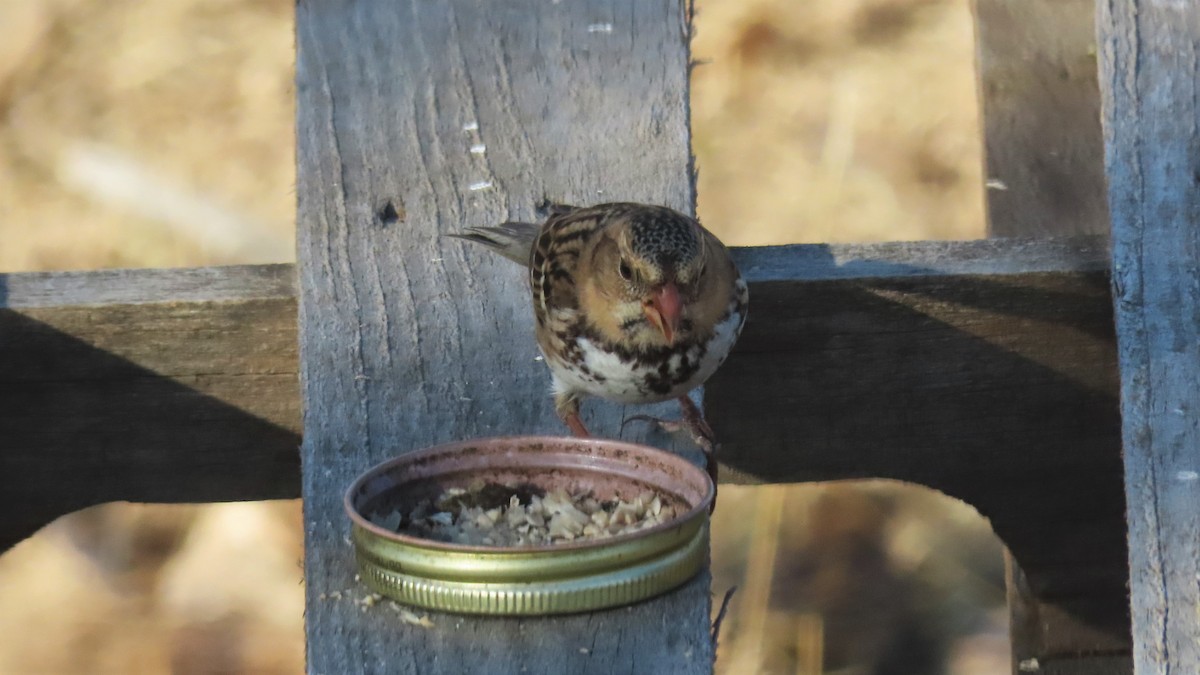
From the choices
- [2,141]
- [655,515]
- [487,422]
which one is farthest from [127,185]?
[655,515]

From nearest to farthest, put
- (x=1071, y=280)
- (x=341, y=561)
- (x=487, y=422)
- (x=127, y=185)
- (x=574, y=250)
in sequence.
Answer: (x=341, y=561) → (x=487, y=422) → (x=1071, y=280) → (x=574, y=250) → (x=127, y=185)

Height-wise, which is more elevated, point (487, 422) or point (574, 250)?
point (574, 250)

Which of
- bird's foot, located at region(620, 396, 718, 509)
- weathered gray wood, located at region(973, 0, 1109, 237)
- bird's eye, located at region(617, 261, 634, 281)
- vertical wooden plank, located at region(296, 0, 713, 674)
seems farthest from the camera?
weathered gray wood, located at region(973, 0, 1109, 237)

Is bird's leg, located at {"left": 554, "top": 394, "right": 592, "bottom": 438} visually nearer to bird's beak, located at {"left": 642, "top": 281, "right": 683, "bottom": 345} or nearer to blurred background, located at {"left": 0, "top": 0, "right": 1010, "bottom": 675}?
bird's beak, located at {"left": 642, "top": 281, "right": 683, "bottom": 345}

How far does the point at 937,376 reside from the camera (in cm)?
283

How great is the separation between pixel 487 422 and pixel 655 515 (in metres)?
0.36

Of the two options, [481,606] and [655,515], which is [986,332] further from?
[481,606]

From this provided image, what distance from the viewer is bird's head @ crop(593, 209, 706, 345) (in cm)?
274

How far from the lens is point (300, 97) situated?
2.88 m

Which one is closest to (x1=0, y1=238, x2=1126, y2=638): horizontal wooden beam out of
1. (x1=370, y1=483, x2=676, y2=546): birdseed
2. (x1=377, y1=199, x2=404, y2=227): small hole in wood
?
(x1=377, y1=199, x2=404, y2=227): small hole in wood

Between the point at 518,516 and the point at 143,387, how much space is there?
79 cm

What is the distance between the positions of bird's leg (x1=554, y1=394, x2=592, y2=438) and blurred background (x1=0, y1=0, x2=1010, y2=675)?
177 centimetres

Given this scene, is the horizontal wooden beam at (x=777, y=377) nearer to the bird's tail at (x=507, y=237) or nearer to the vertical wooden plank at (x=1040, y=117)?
the bird's tail at (x=507, y=237)

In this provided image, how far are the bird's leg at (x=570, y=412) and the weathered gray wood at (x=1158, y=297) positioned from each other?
34.1 inches
